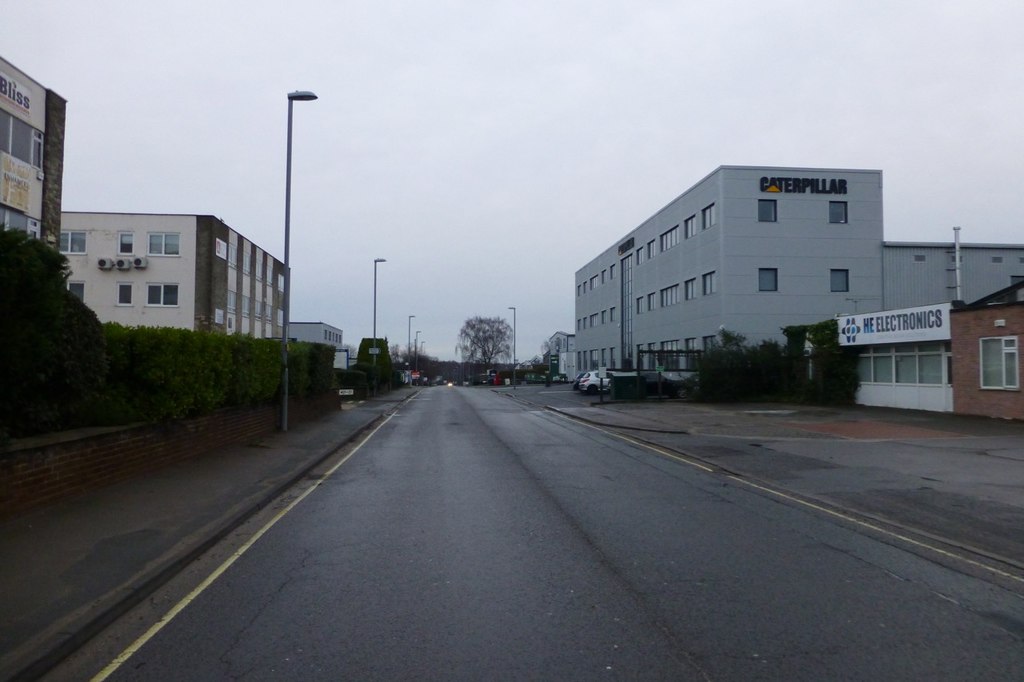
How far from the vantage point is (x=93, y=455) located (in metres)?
10.4

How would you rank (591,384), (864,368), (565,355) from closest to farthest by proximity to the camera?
(864,368) < (591,384) < (565,355)

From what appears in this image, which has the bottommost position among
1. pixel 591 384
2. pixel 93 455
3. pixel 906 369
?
pixel 93 455

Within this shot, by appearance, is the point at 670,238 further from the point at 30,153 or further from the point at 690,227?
the point at 30,153

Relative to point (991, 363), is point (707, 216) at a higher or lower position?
higher

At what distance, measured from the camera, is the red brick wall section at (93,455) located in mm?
8602

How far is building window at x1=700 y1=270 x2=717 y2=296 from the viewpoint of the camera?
45.8m

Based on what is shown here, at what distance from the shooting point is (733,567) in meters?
7.28

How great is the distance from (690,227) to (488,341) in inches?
4025

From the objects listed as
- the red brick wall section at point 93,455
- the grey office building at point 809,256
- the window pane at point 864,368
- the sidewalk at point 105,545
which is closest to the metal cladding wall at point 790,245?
the grey office building at point 809,256

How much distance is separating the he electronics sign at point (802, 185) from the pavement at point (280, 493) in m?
22.7

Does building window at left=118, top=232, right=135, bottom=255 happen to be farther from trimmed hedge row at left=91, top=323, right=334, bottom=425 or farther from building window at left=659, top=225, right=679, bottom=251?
trimmed hedge row at left=91, top=323, right=334, bottom=425

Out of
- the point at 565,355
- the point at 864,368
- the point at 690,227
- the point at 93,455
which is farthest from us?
the point at 565,355

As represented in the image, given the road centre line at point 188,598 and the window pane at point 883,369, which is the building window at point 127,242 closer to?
the window pane at point 883,369

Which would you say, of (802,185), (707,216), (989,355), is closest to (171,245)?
(707,216)
